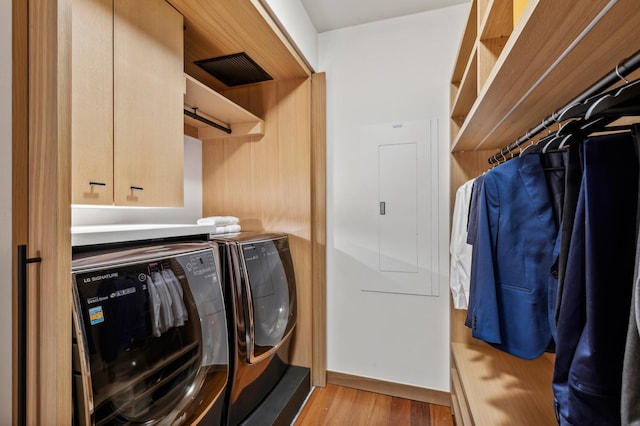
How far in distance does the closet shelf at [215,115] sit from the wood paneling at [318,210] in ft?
1.41

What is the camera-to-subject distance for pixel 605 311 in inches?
22.6

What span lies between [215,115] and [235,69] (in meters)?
0.36

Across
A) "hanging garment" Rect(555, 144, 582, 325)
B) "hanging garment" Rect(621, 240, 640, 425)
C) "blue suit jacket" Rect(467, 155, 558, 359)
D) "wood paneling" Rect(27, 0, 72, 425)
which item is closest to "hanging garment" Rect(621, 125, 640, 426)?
"hanging garment" Rect(621, 240, 640, 425)

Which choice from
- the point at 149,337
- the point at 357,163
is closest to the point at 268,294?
the point at 149,337

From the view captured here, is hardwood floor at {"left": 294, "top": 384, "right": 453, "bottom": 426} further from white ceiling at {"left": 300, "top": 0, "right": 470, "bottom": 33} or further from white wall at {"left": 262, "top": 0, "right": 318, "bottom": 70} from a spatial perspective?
white ceiling at {"left": 300, "top": 0, "right": 470, "bottom": 33}

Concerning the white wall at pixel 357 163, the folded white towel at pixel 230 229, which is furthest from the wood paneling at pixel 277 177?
the folded white towel at pixel 230 229

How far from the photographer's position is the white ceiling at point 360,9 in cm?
192

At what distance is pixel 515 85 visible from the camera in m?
0.99

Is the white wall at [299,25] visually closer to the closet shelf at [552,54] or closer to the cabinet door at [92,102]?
the cabinet door at [92,102]

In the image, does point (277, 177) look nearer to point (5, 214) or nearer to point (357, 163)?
point (357, 163)

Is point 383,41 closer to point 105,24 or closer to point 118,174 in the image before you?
point 105,24

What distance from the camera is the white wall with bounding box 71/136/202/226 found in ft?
4.70

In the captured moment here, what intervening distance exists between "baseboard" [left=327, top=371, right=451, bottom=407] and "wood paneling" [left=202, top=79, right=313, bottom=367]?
279 millimetres

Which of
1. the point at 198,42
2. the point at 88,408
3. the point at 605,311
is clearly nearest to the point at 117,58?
the point at 198,42
